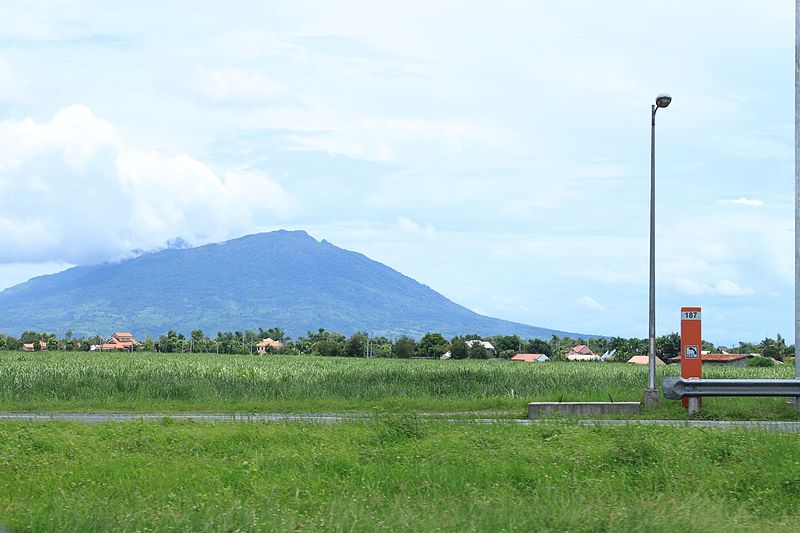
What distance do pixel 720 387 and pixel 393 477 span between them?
1289 centimetres

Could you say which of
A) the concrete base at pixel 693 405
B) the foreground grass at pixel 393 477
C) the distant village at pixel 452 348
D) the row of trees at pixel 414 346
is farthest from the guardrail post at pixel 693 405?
the row of trees at pixel 414 346

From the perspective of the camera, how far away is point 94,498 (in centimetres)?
1049

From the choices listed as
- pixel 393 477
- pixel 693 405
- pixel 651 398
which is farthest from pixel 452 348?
pixel 393 477

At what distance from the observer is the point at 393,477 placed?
1214 cm

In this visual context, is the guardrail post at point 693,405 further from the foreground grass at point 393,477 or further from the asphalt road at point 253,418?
the foreground grass at point 393,477

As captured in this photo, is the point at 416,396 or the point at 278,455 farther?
the point at 416,396

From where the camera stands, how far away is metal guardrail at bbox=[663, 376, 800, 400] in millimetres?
22125

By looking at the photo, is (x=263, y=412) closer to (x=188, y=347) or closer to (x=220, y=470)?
(x=220, y=470)

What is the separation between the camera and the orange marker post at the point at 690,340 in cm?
2409

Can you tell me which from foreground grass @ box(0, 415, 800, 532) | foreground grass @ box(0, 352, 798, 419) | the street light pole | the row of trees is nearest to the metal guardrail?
foreground grass @ box(0, 352, 798, 419)

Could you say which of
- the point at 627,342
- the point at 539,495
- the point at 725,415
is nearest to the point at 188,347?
the point at 627,342

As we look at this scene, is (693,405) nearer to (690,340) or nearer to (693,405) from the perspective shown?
(693,405)

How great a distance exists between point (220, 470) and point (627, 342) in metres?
154

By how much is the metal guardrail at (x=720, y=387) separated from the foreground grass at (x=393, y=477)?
6205mm
